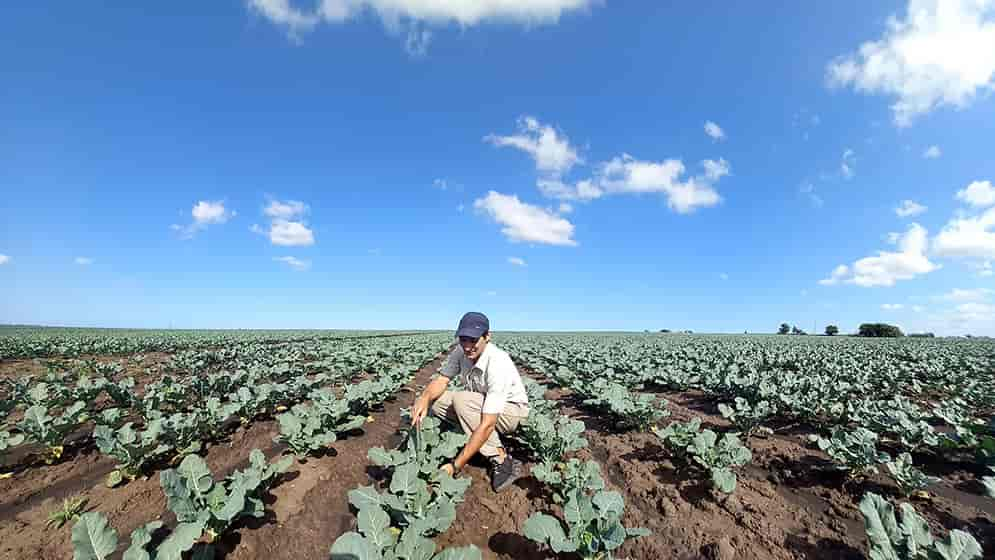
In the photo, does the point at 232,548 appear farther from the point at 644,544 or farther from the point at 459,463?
the point at 644,544

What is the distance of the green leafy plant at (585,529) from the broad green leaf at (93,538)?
7.84ft

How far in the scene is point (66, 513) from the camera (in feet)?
12.2

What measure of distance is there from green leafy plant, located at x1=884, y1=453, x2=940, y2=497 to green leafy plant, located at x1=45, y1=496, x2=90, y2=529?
7.20 m

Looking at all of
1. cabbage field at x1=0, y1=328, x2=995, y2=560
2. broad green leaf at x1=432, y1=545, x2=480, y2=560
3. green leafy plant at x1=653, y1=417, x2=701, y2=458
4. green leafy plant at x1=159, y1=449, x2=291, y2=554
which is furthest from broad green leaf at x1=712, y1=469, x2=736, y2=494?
green leafy plant at x1=159, y1=449, x2=291, y2=554

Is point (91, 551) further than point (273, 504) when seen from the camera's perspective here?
No

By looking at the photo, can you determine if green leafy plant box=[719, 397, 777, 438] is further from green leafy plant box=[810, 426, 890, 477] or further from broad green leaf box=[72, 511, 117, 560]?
broad green leaf box=[72, 511, 117, 560]

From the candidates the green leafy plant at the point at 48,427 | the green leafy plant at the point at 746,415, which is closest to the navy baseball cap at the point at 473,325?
the green leafy plant at the point at 746,415

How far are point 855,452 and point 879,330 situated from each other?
91597 millimetres

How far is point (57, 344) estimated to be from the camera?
2077cm

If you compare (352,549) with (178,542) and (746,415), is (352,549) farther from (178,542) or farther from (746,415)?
(746,415)

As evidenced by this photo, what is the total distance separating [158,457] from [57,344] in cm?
2366

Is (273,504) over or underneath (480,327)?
underneath

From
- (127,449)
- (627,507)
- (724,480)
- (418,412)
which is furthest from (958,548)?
(127,449)

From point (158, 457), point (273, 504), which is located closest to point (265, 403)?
point (158, 457)
